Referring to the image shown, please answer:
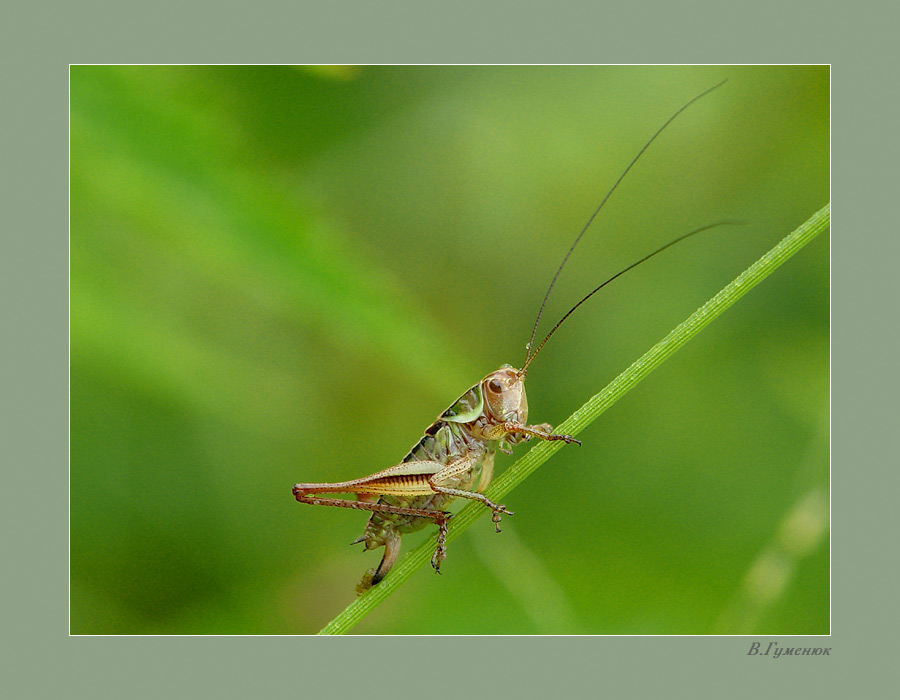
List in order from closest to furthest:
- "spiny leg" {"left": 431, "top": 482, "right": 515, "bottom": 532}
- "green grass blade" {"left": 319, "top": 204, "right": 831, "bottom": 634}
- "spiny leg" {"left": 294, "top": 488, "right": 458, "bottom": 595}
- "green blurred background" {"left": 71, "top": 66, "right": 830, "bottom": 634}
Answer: "green grass blade" {"left": 319, "top": 204, "right": 831, "bottom": 634}
"spiny leg" {"left": 431, "top": 482, "right": 515, "bottom": 532}
"spiny leg" {"left": 294, "top": 488, "right": 458, "bottom": 595}
"green blurred background" {"left": 71, "top": 66, "right": 830, "bottom": 634}

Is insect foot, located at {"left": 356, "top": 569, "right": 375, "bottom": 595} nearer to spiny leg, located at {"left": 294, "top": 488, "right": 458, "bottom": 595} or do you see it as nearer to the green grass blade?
spiny leg, located at {"left": 294, "top": 488, "right": 458, "bottom": 595}

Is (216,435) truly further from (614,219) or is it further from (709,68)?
(709,68)

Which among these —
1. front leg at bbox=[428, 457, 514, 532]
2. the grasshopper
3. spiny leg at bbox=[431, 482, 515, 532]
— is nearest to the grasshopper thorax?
the grasshopper

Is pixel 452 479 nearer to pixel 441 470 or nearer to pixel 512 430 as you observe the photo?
pixel 441 470

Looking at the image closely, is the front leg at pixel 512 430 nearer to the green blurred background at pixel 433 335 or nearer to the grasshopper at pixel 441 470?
the grasshopper at pixel 441 470

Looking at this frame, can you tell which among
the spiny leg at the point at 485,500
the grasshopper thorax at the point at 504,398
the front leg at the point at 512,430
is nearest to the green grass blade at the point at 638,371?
the spiny leg at the point at 485,500

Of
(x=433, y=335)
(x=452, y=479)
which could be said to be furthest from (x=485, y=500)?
(x=433, y=335)
